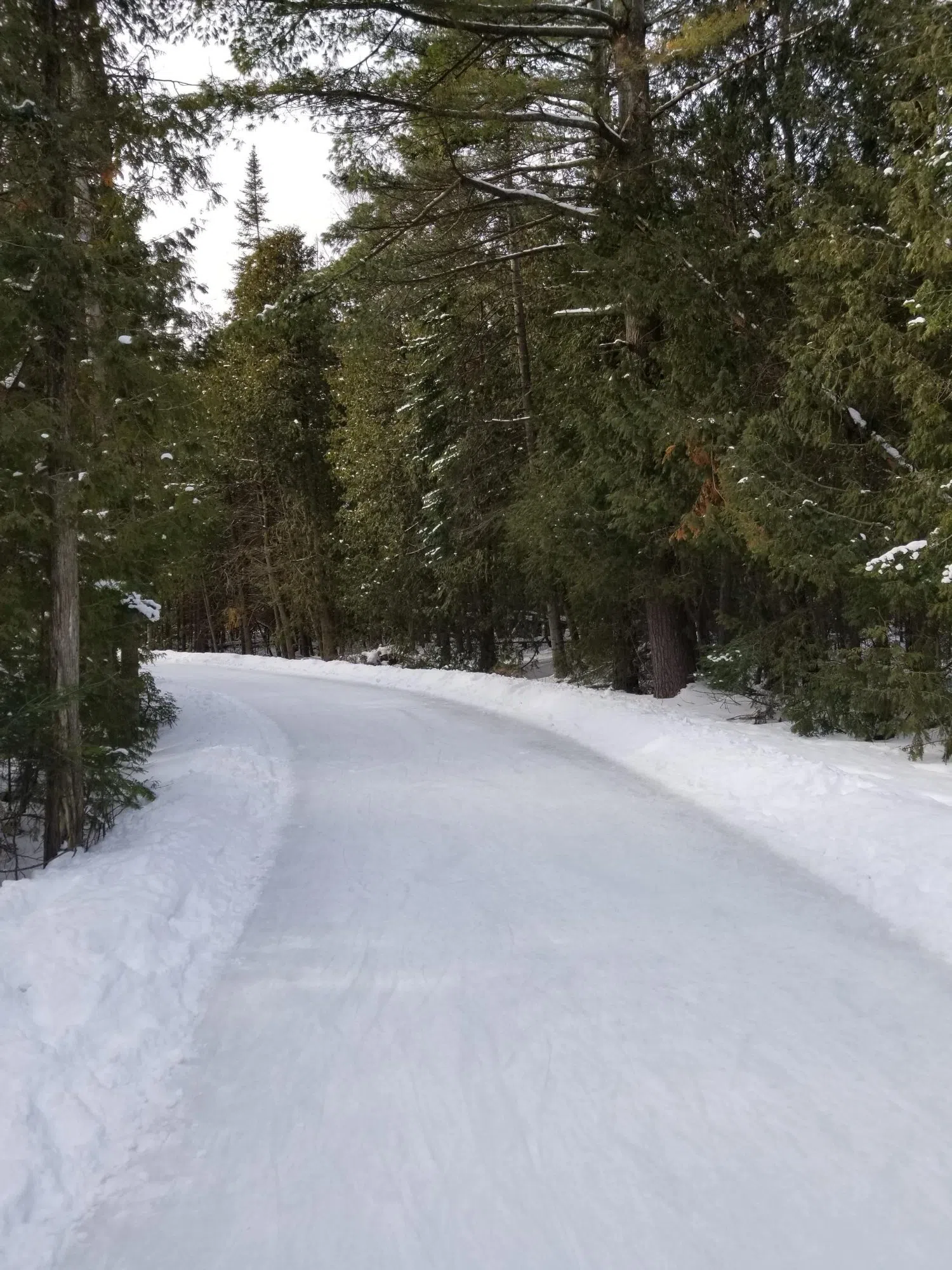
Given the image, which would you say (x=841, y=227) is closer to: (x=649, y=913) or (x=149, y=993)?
(x=649, y=913)

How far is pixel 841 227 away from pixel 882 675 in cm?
439

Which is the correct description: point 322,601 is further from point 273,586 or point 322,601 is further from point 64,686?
point 64,686

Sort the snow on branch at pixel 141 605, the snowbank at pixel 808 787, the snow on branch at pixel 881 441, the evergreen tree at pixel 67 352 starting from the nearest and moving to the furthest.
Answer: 1. the snowbank at pixel 808 787
2. the evergreen tree at pixel 67 352
3. the snow on branch at pixel 881 441
4. the snow on branch at pixel 141 605

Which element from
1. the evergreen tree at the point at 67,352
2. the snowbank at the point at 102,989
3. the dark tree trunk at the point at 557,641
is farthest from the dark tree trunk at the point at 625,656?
the evergreen tree at the point at 67,352

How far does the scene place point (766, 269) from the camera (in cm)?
966

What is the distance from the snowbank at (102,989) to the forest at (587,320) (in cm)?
120

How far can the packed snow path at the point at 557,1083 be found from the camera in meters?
2.67

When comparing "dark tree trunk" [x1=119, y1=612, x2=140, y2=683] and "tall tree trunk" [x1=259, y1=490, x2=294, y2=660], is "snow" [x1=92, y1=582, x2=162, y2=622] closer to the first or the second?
"dark tree trunk" [x1=119, y1=612, x2=140, y2=683]

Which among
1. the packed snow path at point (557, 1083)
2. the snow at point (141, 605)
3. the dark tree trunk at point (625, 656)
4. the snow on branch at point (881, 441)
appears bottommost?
the packed snow path at point (557, 1083)

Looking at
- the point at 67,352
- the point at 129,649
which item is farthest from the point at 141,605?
the point at 67,352

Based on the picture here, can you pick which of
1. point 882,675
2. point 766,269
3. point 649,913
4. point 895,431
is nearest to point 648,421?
point 766,269

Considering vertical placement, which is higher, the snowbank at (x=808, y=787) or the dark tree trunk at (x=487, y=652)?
the dark tree trunk at (x=487, y=652)

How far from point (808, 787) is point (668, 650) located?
621 centimetres

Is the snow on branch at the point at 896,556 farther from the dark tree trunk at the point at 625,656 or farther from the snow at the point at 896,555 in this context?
the dark tree trunk at the point at 625,656
